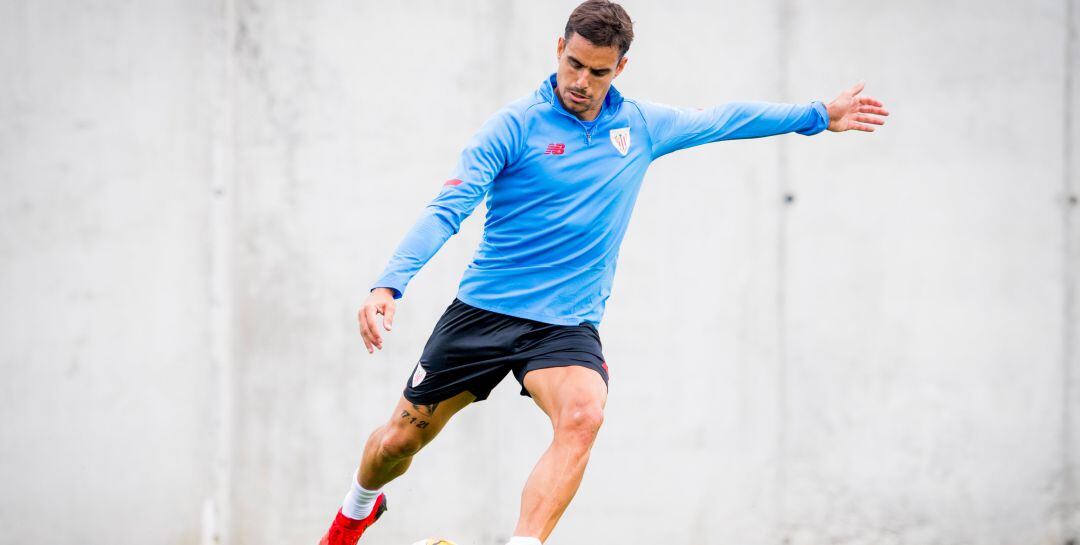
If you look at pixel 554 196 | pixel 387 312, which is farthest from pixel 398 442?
pixel 554 196

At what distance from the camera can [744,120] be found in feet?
14.2

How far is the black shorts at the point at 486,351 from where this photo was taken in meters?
3.99

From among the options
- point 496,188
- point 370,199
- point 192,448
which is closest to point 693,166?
point 370,199

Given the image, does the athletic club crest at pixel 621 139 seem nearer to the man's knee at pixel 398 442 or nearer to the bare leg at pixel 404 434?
the bare leg at pixel 404 434

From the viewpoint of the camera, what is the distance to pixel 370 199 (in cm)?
659

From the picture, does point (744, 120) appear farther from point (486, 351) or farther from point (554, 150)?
point (486, 351)

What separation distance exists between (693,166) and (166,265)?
309cm

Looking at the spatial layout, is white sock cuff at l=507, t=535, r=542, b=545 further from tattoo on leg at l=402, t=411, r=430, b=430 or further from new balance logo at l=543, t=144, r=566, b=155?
new balance logo at l=543, t=144, r=566, b=155

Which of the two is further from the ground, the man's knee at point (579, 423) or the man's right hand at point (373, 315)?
the man's right hand at point (373, 315)

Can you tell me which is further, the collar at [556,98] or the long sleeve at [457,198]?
the collar at [556,98]

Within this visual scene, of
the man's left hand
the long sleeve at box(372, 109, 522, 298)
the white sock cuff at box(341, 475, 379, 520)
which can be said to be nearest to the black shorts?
the long sleeve at box(372, 109, 522, 298)

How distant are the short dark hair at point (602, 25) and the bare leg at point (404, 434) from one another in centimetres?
136

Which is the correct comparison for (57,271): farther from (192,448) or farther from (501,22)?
(501,22)

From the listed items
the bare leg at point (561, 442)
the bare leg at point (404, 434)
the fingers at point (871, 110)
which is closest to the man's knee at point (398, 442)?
the bare leg at point (404, 434)
